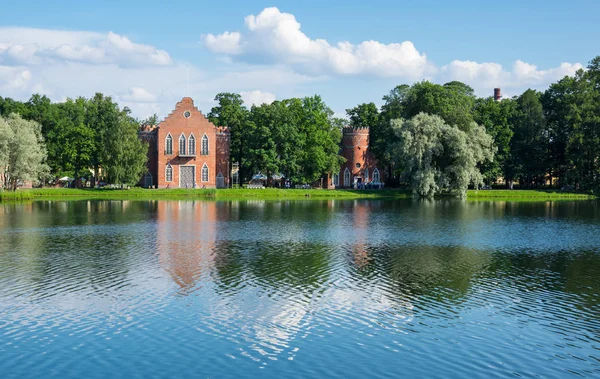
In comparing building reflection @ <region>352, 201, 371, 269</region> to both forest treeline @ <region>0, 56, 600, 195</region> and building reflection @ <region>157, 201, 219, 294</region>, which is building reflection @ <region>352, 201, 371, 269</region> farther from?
forest treeline @ <region>0, 56, 600, 195</region>

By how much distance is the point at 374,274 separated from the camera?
2583 centimetres

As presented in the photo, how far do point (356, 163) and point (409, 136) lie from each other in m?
26.4

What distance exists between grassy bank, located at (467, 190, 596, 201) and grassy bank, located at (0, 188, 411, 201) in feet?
30.6

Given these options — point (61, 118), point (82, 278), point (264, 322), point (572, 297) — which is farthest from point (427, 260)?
point (61, 118)

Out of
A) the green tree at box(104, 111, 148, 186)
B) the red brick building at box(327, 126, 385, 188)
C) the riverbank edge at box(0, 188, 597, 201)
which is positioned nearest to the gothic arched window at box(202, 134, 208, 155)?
the riverbank edge at box(0, 188, 597, 201)

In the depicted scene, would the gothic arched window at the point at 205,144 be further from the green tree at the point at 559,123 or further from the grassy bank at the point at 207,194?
the green tree at the point at 559,123

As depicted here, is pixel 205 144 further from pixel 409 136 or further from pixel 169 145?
pixel 409 136

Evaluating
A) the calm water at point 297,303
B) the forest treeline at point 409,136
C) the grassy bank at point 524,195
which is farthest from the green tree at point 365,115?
the calm water at point 297,303

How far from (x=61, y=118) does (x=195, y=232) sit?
62.9m

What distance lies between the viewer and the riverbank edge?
7969 cm

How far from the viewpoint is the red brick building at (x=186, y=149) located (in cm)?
9281

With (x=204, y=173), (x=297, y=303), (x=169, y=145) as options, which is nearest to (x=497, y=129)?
(x=204, y=173)

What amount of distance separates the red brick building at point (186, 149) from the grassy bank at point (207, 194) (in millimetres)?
9019

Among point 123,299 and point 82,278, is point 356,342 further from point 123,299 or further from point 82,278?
point 82,278
